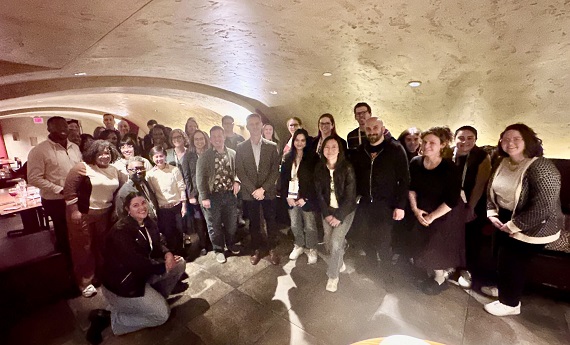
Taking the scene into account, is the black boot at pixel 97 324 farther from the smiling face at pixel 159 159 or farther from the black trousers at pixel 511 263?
the black trousers at pixel 511 263

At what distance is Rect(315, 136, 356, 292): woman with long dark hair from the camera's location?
9.32 feet

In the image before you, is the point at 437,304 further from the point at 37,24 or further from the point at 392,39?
the point at 37,24

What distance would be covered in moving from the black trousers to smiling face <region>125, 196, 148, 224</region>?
373 centimetres

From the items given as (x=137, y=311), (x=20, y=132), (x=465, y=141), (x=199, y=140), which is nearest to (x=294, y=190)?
(x=199, y=140)

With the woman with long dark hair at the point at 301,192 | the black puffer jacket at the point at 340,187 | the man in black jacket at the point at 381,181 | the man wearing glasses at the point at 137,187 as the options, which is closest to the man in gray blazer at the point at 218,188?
the man wearing glasses at the point at 137,187

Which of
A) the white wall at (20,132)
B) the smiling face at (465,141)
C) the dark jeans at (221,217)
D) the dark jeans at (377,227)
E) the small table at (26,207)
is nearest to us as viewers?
the dark jeans at (377,227)

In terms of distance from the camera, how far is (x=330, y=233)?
298 centimetres

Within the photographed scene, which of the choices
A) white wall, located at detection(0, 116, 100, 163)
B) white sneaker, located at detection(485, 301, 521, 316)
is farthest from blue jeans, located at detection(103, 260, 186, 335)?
white wall, located at detection(0, 116, 100, 163)

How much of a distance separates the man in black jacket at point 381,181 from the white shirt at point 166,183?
256 centimetres

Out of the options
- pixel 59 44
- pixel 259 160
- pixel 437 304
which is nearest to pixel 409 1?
pixel 259 160

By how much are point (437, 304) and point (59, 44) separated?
5.19 m

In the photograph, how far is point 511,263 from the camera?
8.03 ft

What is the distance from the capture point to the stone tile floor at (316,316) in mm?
2389

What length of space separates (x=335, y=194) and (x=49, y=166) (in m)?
3.72
